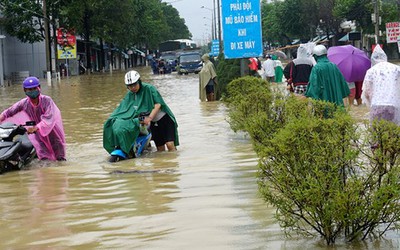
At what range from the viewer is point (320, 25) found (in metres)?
82.9

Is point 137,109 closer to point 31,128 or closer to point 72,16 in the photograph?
point 31,128

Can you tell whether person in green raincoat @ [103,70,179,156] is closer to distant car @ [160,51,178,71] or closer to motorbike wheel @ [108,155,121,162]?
motorbike wheel @ [108,155,121,162]

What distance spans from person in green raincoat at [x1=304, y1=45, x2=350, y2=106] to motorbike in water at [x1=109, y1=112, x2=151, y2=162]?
8.17ft

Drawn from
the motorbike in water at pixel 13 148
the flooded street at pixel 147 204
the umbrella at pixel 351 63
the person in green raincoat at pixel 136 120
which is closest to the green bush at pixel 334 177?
the flooded street at pixel 147 204

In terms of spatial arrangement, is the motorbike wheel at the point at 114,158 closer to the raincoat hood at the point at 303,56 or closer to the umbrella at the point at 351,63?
the raincoat hood at the point at 303,56

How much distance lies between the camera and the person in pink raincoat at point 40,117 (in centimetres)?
1058

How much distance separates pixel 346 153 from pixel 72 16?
57770mm

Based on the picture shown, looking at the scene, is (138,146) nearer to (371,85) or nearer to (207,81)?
(371,85)

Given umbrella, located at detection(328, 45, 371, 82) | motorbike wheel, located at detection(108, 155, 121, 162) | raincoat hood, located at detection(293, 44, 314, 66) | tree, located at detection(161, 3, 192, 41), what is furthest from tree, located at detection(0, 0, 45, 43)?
tree, located at detection(161, 3, 192, 41)

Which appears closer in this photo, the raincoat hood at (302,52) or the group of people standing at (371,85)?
the group of people standing at (371,85)

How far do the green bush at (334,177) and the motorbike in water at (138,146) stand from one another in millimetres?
5357

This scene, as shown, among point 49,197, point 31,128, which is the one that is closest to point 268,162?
point 49,197

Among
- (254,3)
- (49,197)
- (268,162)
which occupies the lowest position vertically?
(49,197)

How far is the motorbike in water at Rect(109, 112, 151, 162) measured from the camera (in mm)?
10812
